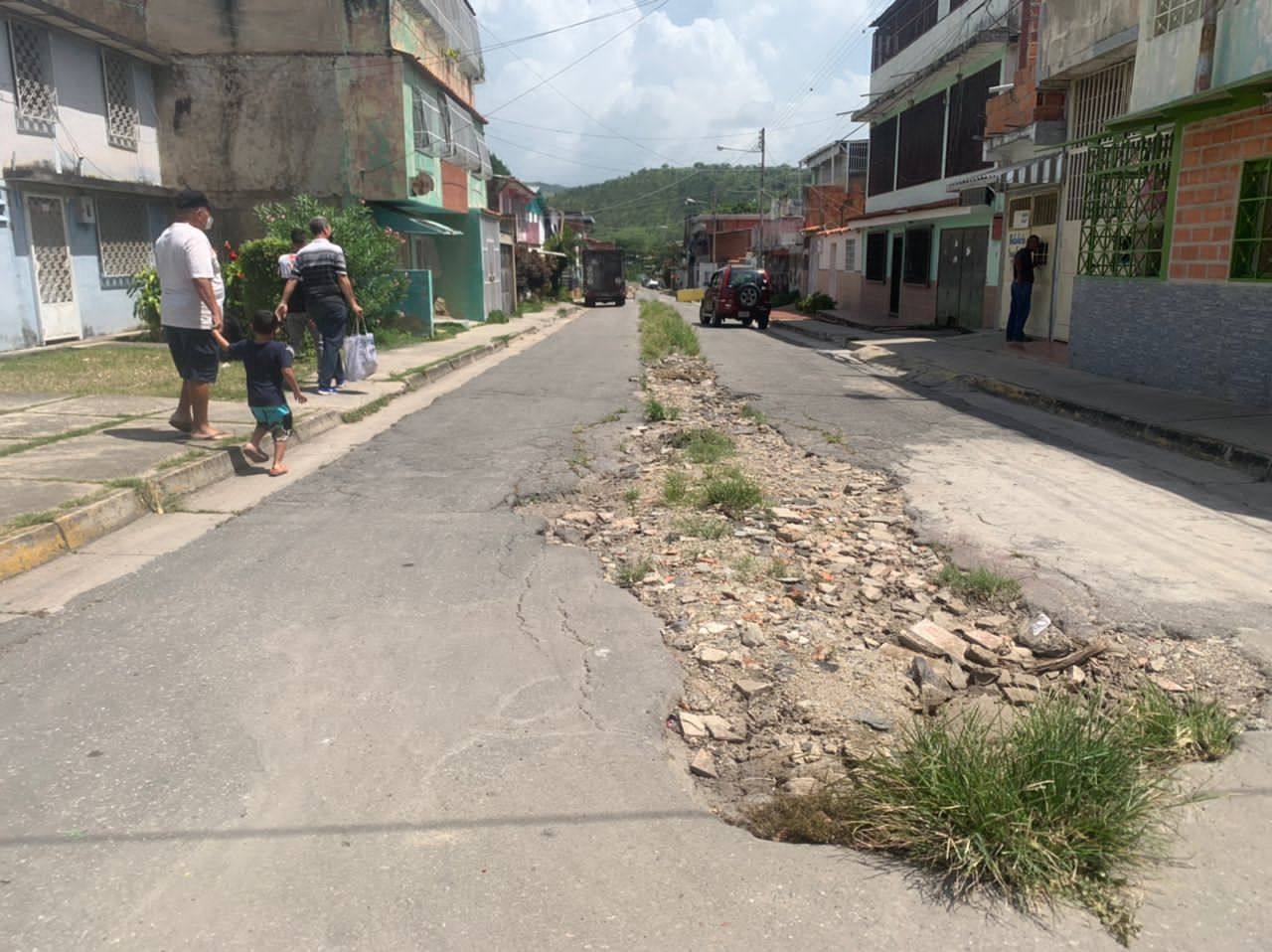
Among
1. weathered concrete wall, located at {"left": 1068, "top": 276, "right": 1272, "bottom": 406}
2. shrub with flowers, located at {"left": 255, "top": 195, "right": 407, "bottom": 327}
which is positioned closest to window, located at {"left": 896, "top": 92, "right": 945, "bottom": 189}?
weathered concrete wall, located at {"left": 1068, "top": 276, "right": 1272, "bottom": 406}

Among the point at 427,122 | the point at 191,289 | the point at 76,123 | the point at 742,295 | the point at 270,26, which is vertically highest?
the point at 270,26

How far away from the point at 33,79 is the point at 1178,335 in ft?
57.0

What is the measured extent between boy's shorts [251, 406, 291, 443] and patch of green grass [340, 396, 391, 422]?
2.33 m

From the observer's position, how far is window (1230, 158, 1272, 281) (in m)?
9.97

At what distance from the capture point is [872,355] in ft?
59.2

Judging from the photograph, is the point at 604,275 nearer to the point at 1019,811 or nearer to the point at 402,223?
the point at 402,223

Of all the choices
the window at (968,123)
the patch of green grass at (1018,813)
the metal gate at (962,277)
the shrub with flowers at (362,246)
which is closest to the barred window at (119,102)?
the shrub with flowers at (362,246)

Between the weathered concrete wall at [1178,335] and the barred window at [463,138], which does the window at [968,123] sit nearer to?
the weathered concrete wall at [1178,335]

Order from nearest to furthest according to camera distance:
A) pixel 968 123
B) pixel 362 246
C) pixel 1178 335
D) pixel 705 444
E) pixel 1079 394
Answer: pixel 705 444
pixel 1178 335
pixel 1079 394
pixel 362 246
pixel 968 123

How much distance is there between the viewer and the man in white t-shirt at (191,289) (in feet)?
23.5

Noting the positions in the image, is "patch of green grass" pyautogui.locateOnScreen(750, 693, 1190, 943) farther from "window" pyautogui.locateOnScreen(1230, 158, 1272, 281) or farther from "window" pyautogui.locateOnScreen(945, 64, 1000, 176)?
"window" pyautogui.locateOnScreen(945, 64, 1000, 176)

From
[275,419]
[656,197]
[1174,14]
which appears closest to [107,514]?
[275,419]

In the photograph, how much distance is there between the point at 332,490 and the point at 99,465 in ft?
5.27

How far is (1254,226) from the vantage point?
10195 mm
